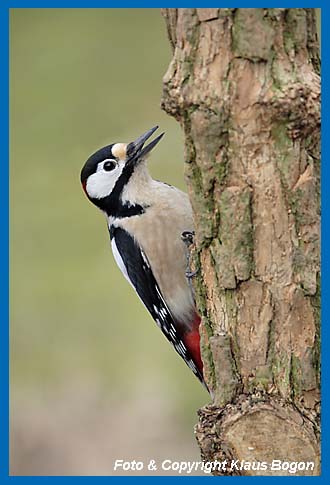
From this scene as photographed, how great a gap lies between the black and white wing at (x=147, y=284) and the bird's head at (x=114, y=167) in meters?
0.14

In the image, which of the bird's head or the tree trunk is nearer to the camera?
the tree trunk

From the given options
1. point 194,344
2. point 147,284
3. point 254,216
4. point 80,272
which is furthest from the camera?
point 80,272

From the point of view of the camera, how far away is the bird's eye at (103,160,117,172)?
3.23 m

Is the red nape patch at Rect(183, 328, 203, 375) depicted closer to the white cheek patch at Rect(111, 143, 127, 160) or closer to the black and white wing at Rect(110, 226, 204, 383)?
the black and white wing at Rect(110, 226, 204, 383)

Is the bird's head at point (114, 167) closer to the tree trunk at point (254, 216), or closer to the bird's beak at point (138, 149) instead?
the bird's beak at point (138, 149)

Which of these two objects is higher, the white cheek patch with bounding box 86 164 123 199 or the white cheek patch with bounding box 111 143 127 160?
the white cheek patch with bounding box 111 143 127 160

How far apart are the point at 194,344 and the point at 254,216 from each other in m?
1.00

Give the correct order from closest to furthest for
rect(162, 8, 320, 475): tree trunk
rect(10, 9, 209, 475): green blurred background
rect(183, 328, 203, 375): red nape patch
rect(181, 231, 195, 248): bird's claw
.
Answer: rect(162, 8, 320, 475): tree trunk
rect(181, 231, 195, 248): bird's claw
rect(183, 328, 203, 375): red nape patch
rect(10, 9, 209, 475): green blurred background

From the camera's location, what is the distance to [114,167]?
3.25 m

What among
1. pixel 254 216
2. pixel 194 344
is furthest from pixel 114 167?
pixel 254 216

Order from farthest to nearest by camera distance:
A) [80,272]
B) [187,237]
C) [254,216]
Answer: [80,272] → [187,237] → [254,216]

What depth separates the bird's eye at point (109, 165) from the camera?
127 inches

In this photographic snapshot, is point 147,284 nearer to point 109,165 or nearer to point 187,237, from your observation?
point 187,237

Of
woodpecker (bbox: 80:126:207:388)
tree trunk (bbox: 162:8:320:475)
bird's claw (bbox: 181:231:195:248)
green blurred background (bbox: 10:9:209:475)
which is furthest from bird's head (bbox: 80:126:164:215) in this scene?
green blurred background (bbox: 10:9:209:475)
